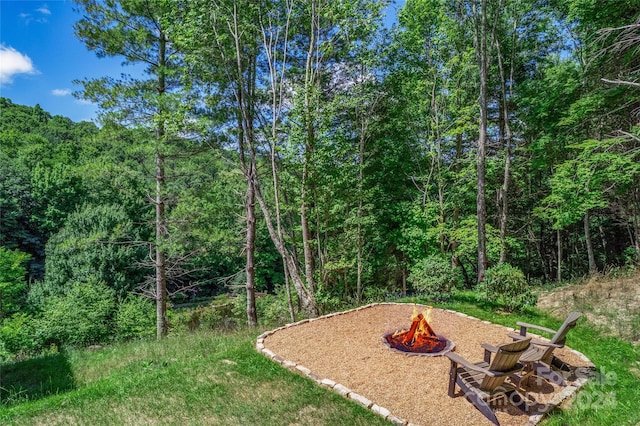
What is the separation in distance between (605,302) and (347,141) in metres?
7.82

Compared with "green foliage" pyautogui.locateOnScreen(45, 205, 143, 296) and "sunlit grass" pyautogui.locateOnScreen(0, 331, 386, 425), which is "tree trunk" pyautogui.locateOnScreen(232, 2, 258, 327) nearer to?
"sunlit grass" pyautogui.locateOnScreen(0, 331, 386, 425)

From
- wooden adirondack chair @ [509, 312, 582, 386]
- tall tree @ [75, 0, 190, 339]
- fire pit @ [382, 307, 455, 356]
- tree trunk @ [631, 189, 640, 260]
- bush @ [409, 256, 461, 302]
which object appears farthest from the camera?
tree trunk @ [631, 189, 640, 260]

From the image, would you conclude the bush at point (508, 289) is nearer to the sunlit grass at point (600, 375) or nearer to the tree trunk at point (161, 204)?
the sunlit grass at point (600, 375)

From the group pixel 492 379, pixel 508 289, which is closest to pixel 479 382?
pixel 492 379

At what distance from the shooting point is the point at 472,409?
3576 millimetres

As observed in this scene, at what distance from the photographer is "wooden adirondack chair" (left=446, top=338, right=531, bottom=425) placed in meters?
3.41

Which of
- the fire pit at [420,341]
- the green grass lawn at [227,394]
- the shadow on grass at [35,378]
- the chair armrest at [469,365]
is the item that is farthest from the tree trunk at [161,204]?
the chair armrest at [469,365]

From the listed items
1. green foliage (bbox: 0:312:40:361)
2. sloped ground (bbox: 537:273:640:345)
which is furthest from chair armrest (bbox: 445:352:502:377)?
green foliage (bbox: 0:312:40:361)

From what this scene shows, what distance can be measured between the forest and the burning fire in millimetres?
2661

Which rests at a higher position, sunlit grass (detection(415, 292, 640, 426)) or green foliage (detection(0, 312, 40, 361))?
sunlit grass (detection(415, 292, 640, 426))

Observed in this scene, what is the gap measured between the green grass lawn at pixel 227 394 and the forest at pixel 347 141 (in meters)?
2.86

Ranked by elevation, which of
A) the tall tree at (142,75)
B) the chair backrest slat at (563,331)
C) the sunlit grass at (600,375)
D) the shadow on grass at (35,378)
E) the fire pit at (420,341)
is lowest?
the shadow on grass at (35,378)

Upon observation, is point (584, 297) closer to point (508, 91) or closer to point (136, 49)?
point (508, 91)

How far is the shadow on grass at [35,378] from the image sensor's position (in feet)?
17.7
